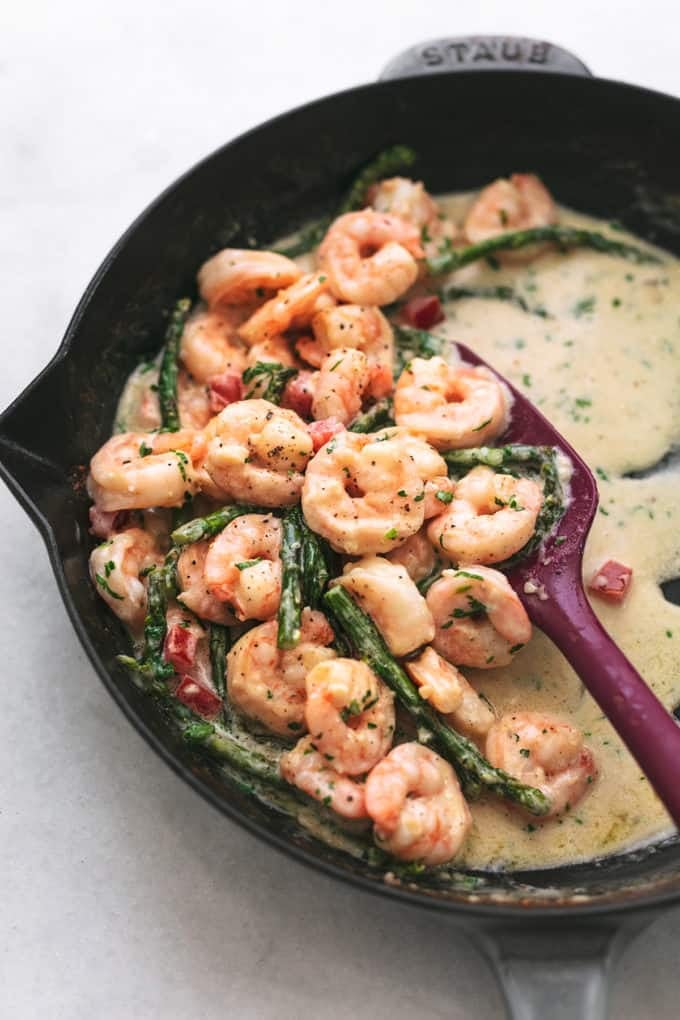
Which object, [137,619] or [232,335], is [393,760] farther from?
[232,335]

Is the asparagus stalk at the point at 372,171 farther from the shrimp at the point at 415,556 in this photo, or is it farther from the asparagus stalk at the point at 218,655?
the asparagus stalk at the point at 218,655

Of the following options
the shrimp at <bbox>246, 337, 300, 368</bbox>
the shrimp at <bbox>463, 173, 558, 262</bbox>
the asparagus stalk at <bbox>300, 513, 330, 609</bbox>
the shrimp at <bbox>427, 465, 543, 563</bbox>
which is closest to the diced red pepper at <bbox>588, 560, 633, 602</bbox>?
the shrimp at <bbox>427, 465, 543, 563</bbox>

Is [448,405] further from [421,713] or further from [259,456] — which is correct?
[421,713]

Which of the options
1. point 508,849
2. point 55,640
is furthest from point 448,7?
point 508,849

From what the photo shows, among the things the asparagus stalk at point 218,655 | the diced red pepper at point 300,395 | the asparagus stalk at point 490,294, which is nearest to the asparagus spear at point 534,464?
the diced red pepper at point 300,395

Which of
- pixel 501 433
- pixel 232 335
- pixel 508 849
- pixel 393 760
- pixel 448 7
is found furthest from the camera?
pixel 448 7
